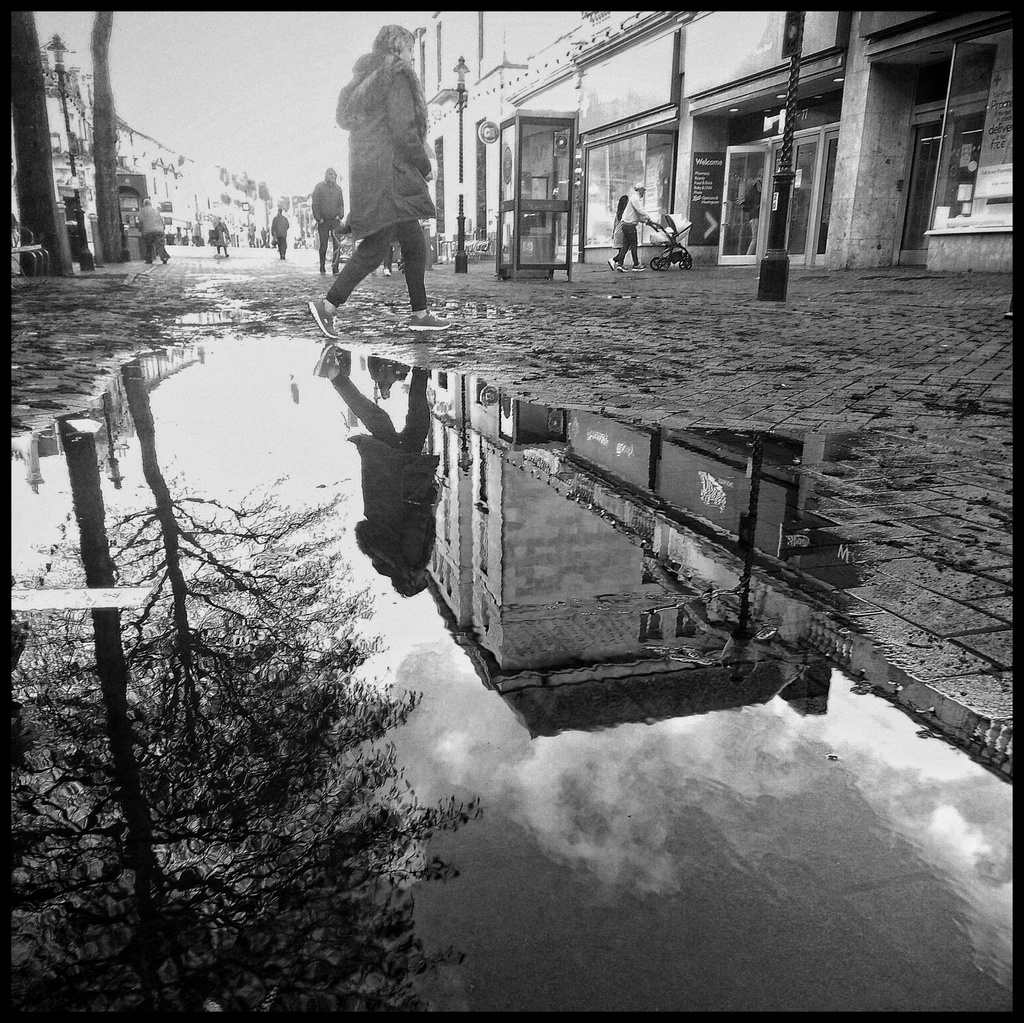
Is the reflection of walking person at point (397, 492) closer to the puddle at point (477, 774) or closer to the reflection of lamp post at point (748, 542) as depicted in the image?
the puddle at point (477, 774)

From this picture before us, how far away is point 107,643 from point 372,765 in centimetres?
88

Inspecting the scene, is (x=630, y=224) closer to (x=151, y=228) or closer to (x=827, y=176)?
(x=827, y=176)

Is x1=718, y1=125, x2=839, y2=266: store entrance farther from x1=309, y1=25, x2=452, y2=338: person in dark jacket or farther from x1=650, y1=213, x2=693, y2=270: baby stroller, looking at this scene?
x1=309, y1=25, x2=452, y2=338: person in dark jacket

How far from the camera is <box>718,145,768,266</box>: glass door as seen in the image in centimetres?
2128

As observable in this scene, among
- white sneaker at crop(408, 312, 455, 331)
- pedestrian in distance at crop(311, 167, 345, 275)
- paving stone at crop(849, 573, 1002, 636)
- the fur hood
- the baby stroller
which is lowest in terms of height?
paving stone at crop(849, 573, 1002, 636)

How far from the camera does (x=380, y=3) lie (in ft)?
3.27

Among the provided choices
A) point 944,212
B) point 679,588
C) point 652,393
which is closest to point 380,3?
point 679,588

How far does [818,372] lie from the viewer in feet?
20.1

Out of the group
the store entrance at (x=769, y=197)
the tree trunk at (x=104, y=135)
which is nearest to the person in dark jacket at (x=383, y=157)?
the store entrance at (x=769, y=197)

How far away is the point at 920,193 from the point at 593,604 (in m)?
17.3

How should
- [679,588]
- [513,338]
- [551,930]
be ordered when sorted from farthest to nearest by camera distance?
[513,338]
[679,588]
[551,930]

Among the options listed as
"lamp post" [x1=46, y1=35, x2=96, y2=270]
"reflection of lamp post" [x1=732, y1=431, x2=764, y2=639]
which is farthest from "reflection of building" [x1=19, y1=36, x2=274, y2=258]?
"reflection of lamp post" [x1=732, y1=431, x2=764, y2=639]

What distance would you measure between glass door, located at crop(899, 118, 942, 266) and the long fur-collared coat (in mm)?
11975

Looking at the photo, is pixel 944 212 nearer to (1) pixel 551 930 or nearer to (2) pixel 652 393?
(2) pixel 652 393
